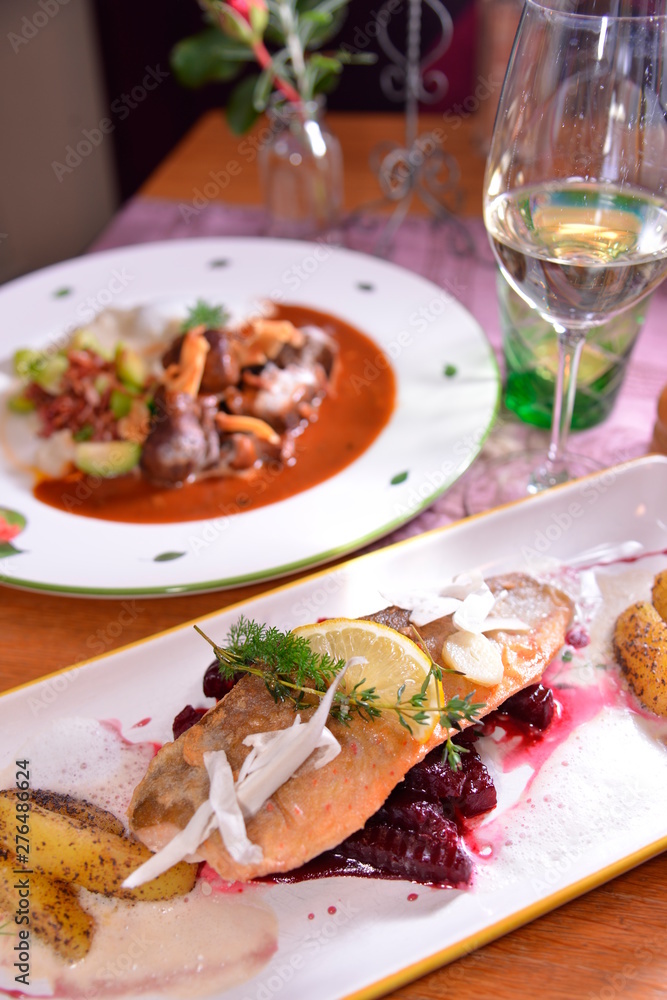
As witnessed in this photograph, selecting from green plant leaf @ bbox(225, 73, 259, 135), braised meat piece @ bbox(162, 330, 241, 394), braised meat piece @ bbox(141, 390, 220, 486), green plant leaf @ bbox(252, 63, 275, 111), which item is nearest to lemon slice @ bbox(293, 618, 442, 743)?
braised meat piece @ bbox(141, 390, 220, 486)

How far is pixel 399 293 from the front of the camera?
2588 mm

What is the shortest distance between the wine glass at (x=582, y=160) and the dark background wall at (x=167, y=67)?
12.2 ft

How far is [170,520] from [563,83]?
113cm

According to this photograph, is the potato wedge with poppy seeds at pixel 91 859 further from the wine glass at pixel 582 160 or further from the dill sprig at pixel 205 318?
the dill sprig at pixel 205 318

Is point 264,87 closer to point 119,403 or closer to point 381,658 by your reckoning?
point 119,403

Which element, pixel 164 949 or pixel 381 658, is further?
pixel 381 658

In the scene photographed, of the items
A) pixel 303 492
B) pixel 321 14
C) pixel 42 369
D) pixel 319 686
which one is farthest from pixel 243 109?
pixel 319 686

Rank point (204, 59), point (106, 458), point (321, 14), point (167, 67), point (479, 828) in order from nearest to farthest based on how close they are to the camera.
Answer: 1. point (479, 828)
2. point (106, 458)
3. point (321, 14)
4. point (204, 59)
5. point (167, 67)

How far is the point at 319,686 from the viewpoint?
126 cm

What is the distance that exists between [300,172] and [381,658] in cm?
217

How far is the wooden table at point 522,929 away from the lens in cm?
111

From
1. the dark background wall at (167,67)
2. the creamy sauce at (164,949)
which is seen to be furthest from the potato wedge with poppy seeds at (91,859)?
the dark background wall at (167,67)

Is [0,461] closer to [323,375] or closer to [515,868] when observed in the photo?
[323,375]

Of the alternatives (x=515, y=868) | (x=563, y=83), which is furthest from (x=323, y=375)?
(x=515, y=868)
